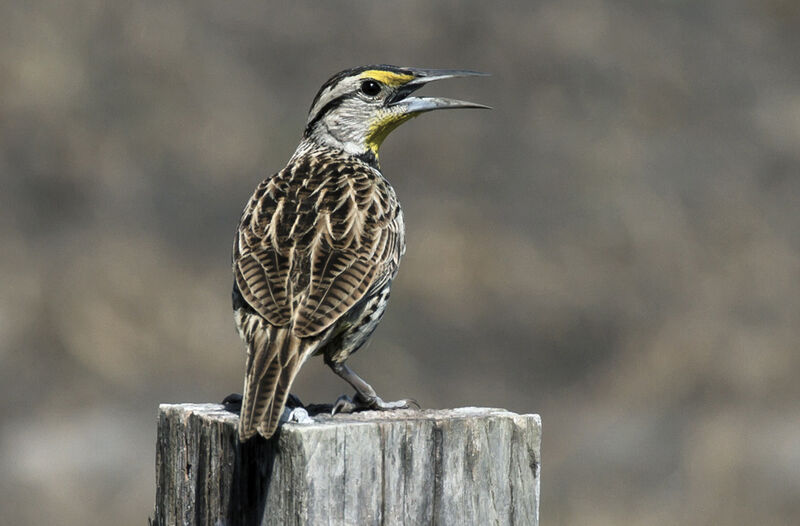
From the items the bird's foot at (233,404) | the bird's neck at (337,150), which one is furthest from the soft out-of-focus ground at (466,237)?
the bird's foot at (233,404)

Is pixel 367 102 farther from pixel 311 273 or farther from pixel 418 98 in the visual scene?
pixel 311 273

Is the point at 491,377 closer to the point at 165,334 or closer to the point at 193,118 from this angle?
the point at 165,334

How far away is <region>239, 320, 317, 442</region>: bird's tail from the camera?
4.24 meters

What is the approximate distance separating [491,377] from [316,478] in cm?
893

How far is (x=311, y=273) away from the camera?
16.6ft

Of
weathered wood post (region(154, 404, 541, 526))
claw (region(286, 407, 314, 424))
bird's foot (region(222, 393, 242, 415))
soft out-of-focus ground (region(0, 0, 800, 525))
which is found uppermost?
soft out-of-focus ground (region(0, 0, 800, 525))

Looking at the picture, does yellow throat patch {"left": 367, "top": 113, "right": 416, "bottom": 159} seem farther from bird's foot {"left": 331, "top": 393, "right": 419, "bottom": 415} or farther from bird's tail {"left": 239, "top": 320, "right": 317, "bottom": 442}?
bird's tail {"left": 239, "top": 320, "right": 317, "bottom": 442}

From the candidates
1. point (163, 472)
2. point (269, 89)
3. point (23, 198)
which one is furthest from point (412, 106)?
point (269, 89)

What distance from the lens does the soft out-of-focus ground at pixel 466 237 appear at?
11750 mm

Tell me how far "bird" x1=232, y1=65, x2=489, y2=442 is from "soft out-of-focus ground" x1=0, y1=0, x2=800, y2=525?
5453 millimetres

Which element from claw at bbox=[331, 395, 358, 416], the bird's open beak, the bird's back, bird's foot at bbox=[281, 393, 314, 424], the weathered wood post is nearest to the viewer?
the weathered wood post

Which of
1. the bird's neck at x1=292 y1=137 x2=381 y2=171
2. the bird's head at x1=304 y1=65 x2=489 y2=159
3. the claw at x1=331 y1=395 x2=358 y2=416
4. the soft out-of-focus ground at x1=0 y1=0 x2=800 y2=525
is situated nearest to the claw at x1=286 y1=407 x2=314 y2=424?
the claw at x1=331 y1=395 x2=358 y2=416

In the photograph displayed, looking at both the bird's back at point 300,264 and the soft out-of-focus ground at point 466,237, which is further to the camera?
the soft out-of-focus ground at point 466,237

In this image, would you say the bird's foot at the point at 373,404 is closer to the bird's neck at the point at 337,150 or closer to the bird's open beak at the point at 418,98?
the bird's neck at the point at 337,150
